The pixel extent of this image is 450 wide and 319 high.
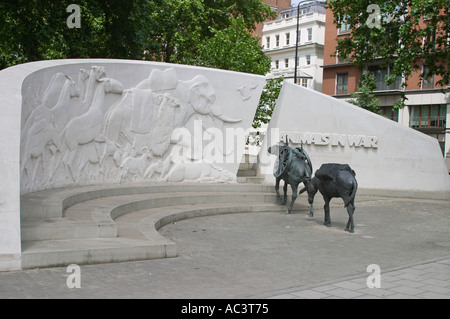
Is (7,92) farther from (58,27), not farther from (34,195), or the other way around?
(58,27)

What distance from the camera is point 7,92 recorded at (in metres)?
8.00

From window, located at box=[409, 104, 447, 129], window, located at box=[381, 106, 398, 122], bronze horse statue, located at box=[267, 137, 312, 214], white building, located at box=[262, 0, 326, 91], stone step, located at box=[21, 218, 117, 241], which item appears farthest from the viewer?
white building, located at box=[262, 0, 326, 91]

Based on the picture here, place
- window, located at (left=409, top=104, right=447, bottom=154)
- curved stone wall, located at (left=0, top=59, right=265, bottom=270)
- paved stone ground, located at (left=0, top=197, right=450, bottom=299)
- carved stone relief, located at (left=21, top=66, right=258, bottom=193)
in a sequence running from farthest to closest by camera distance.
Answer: window, located at (left=409, top=104, right=447, bottom=154) → carved stone relief, located at (left=21, top=66, right=258, bottom=193) → curved stone wall, located at (left=0, top=59, right=265, bottom=270) → paved stone ground, located at (left=0, top=197, right=450, bottom=299)

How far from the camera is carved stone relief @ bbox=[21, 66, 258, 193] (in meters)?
11.6

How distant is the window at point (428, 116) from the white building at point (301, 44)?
47.2 ft

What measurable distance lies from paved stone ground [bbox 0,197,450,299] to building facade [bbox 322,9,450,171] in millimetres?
29503

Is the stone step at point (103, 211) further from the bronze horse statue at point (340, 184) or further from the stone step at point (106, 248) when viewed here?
the bronze horse statue at point (340, 184)

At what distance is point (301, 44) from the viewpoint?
6041 centimetres

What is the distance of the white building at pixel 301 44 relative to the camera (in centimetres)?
5853

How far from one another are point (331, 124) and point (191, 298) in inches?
529

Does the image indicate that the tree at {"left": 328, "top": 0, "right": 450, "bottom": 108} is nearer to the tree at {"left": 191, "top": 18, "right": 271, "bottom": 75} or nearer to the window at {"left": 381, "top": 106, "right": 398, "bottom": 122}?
the tree at {"left": 191, "top": 18, "right": 271, "bottom": 75}

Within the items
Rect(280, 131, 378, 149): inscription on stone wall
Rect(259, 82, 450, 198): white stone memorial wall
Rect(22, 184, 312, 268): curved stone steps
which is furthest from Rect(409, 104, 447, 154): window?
Rect(22, 184, 312, 268): curved stone steps

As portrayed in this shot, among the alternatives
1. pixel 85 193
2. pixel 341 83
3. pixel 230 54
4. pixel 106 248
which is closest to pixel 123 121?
pixel 85 193

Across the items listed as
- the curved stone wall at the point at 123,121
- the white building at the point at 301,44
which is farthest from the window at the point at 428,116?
the curved stone wall at the point at 123,121
